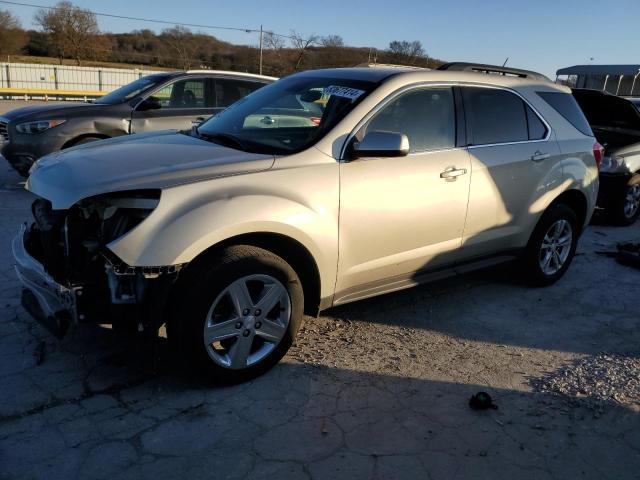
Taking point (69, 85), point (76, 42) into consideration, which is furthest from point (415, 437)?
point (76, 42)

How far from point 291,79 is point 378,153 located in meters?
1.40

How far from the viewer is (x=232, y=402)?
3100mm

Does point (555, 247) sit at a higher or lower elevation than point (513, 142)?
lower

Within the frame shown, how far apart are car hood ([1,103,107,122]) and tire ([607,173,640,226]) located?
7212 millimetres

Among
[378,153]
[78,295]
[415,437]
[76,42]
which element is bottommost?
[415,437]

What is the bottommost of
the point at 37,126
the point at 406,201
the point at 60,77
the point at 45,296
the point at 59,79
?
the point at 45,296

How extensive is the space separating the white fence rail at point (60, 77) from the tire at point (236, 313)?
27.6 metres

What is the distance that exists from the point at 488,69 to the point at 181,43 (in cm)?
5420

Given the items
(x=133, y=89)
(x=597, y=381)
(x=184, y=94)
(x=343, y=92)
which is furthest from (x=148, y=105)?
(x=597, y=381)

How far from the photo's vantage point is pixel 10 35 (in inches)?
1816

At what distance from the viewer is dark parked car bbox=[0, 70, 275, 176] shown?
7258 mm

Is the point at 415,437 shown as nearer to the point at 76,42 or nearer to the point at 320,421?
the point at 320,421

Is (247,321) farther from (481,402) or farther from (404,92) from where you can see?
(404,92)

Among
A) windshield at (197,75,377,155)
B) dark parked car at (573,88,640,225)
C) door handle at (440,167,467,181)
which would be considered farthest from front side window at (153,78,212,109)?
dark parked car at (573,88,640,225)
